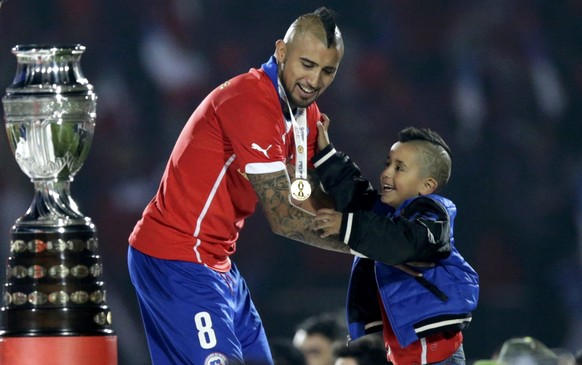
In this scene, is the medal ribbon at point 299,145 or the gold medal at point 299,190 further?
the medal ribbon at point 299,145

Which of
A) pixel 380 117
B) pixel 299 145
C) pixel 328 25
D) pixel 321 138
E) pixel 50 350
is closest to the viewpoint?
pixel 50 350

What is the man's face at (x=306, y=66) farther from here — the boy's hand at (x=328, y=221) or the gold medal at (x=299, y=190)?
the boy's hand at (x=328, y=221)

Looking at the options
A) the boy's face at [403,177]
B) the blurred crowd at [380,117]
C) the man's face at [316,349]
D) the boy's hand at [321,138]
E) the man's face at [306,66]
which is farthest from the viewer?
the blurred crowd at [380,117]

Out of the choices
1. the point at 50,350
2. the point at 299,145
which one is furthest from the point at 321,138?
the point at 50,350

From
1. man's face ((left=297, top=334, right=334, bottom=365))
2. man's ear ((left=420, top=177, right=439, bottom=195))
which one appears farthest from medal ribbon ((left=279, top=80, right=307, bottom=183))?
man's face ((left=297, top=334, right=334, bottom=365))

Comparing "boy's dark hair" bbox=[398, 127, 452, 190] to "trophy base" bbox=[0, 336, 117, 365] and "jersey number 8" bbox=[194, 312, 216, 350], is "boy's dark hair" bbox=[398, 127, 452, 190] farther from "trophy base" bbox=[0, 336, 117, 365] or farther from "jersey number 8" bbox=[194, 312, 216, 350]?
"trophy base" bbox=[0, 336, 117, 365]

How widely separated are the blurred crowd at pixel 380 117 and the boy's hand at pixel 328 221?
4.00 m

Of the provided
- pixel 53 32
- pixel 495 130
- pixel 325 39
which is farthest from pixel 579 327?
pixel 325 39

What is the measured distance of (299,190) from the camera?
4.58 meters

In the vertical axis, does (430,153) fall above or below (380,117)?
below

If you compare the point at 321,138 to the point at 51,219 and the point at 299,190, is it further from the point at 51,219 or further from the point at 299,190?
the point at 51,219

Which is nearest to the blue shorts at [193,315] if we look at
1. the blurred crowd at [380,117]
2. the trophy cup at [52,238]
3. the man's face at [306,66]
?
the trophy cup at [52,238]

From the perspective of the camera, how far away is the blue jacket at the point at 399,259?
14.8ft

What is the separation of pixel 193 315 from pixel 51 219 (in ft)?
2.18
